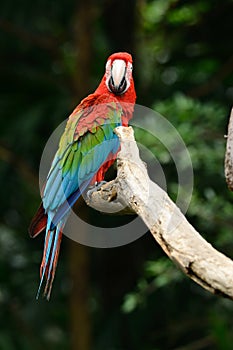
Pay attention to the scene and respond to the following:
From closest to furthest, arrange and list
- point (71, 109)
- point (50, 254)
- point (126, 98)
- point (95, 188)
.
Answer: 1. point (50, 254)
2. point (95, 188)
3. point (126, 98)
4. point (71, 109)

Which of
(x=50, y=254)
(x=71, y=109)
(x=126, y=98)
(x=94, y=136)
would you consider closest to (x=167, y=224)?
(x=50, y=254)

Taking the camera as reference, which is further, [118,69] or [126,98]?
[126,98]

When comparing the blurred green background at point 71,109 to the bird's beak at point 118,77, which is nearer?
the bird's beak at point 118,77

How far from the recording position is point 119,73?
2.79m

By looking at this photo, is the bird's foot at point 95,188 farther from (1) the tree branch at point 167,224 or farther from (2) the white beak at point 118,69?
(2) the white beak at point 118,69

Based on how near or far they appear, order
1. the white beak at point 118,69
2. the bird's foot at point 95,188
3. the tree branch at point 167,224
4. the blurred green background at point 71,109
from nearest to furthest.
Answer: the tree branch at point 167,224 < the bird's foot at point 95,188 < the white beak at point 118,69 < the blurred green background at point 71,109

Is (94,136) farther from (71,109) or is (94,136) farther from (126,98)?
(71,109)

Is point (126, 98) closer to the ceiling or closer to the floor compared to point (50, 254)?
closer to the ceiling

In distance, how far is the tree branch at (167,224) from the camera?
168 cm

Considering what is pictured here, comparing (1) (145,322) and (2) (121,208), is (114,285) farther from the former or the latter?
(2) (121,208)

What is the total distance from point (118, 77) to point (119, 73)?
3 cm

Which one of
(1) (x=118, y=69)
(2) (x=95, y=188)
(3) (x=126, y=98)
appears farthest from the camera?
(3) (x=126, y=98)

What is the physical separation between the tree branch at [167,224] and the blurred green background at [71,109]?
2.37m

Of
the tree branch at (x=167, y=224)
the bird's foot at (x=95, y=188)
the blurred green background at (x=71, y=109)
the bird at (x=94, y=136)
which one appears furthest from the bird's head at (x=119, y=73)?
the blurred green background at (x=71, y=109)
